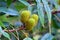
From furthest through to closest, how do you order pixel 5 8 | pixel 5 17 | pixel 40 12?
1. pixel 5 17
2. pixel 5 8
3. pixel 40 12

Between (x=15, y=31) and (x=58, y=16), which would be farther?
(x=58, y=16)

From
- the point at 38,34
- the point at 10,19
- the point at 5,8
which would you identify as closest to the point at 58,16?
the point at 38,34

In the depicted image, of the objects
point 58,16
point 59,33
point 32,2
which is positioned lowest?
point 59,33

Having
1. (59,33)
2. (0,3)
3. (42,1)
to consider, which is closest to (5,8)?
(0,3)

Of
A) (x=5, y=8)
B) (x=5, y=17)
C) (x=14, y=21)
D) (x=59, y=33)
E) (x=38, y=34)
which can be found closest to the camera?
(x=5, y=8)

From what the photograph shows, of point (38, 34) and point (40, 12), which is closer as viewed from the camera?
point (40, 12)

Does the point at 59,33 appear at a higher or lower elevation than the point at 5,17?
lower

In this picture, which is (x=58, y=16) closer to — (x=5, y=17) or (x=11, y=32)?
(x=5, y=17)

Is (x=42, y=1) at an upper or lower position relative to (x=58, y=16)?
upper

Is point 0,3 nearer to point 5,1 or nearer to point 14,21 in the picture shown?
point 5,1
